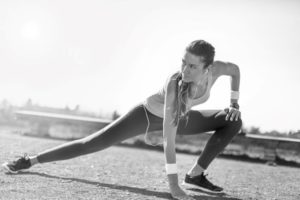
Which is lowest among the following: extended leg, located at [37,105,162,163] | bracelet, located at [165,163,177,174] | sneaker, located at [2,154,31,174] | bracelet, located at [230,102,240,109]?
sneaker, located at [2,154,31,174]

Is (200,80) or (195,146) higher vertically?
(200,80)

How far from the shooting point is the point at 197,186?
4.22m

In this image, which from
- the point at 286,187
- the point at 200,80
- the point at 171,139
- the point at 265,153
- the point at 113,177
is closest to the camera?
the point at 171,139

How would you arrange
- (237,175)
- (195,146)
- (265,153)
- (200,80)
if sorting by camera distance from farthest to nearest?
(195,146)
(265,153)
(237,175)
(200,80)

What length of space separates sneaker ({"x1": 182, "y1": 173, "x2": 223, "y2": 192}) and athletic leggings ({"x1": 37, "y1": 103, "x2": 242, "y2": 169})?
114 millimetres

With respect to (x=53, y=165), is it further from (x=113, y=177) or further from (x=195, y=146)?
(x=195, y=146)

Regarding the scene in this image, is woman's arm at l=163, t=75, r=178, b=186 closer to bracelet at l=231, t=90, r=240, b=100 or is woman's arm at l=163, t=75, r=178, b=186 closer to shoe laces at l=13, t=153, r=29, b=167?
bracelet at l=231, t=90, r=240, b=100

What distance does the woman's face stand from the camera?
356cm

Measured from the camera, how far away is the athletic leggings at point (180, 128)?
4.16m

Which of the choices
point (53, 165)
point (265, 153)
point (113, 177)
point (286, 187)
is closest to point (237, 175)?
point (286, 187)

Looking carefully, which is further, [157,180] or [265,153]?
[265,153]

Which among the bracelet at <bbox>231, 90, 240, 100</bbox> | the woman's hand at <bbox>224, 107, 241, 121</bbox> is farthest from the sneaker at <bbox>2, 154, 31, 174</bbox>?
the bracelet at <bbox>231, 90, 240, 100</bbox>

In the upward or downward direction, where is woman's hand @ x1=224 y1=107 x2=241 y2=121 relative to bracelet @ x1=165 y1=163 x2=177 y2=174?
upward

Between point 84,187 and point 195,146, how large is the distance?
19.6ft
